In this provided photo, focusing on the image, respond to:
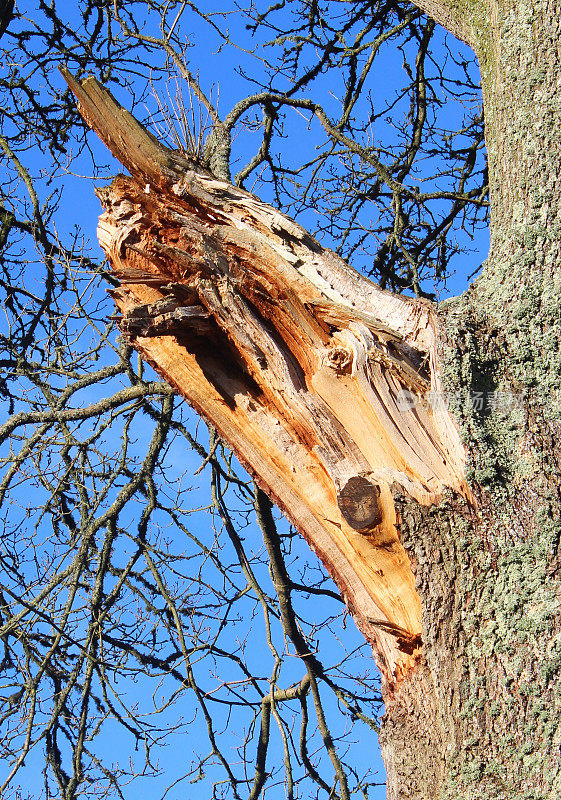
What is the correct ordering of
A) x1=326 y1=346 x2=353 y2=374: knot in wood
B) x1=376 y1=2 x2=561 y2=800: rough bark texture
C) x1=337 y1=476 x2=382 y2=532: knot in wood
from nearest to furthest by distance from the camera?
x1=376 y1=2 x2=561 y2=800: rough bark texture → x1=337 y1=476 x2=382 y2=532: knot in wood → x1=326 y1=346 x2=353 y2=374: knot in wood

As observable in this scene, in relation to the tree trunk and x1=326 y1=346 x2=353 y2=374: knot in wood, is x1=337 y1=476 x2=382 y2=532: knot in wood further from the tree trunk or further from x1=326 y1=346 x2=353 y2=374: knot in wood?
x1=326 y1=346 x2=353 y2=374: knot in wood

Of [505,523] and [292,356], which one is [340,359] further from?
[505,523]

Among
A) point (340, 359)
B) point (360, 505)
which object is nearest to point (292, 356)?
point (340, 359)

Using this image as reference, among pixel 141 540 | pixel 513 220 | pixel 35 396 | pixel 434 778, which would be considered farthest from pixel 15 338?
pixel 434 778

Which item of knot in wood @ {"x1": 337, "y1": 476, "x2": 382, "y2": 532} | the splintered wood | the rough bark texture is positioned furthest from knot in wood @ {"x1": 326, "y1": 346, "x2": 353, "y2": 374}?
knot in wood @ {"x1": 337, "y1": 476, "x2": 382, "y2": 532}

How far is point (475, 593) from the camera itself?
164 centimetres

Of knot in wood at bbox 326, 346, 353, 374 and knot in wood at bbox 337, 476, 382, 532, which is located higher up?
knot in wood at bbox 326, 346, 353, 374

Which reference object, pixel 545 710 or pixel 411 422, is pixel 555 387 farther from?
pixel 545 710

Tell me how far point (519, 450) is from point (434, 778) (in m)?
0.79

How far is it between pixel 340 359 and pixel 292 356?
0.73 feet

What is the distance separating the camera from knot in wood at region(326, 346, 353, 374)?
204 cm

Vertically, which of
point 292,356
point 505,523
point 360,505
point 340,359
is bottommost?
point 505,523

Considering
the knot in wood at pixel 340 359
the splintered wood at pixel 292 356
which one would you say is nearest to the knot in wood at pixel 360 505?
the splintered wood at pixel 292 356

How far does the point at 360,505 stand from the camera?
1769 mm
